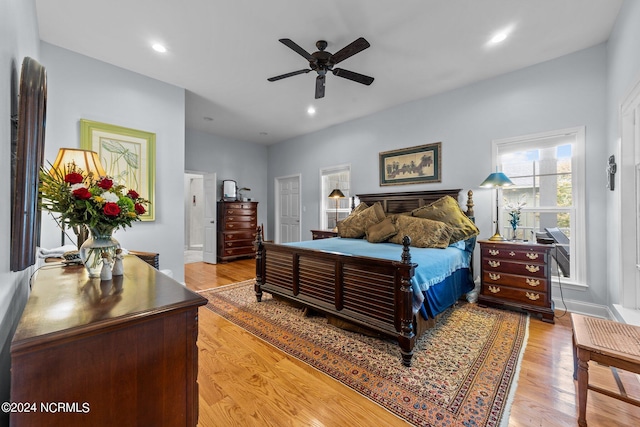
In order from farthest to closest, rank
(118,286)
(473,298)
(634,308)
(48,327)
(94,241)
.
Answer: (473,298), (634,308), (94,241), (118,286), (48,327)

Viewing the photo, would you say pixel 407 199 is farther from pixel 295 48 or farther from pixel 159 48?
pixel 159 48

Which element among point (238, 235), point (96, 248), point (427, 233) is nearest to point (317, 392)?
point (96, 248)

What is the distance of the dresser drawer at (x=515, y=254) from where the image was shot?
109 inches

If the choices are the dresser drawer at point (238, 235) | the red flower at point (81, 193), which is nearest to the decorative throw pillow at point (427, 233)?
the red flower at point (81, 193)

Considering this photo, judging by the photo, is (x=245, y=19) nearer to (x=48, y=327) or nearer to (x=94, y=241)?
(x=94, y=241)

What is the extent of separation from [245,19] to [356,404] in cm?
314

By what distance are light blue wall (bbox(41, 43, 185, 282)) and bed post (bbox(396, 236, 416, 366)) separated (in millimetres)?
3123

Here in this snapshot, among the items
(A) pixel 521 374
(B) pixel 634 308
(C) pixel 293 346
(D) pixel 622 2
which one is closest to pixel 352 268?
(C) pixel 293 346

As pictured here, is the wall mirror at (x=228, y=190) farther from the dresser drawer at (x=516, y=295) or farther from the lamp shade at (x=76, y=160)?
the dresser drawer at (x=516, y=295)

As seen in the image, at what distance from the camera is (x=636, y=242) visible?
2.19 meters

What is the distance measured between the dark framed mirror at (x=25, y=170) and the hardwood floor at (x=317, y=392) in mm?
1196

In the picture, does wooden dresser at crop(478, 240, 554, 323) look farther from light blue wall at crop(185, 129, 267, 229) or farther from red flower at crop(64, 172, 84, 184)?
light blue wall at crop(185, 129, 267, 229)

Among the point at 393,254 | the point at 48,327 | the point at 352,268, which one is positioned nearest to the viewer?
the point at 48,327

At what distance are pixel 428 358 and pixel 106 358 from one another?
6.68 feet
